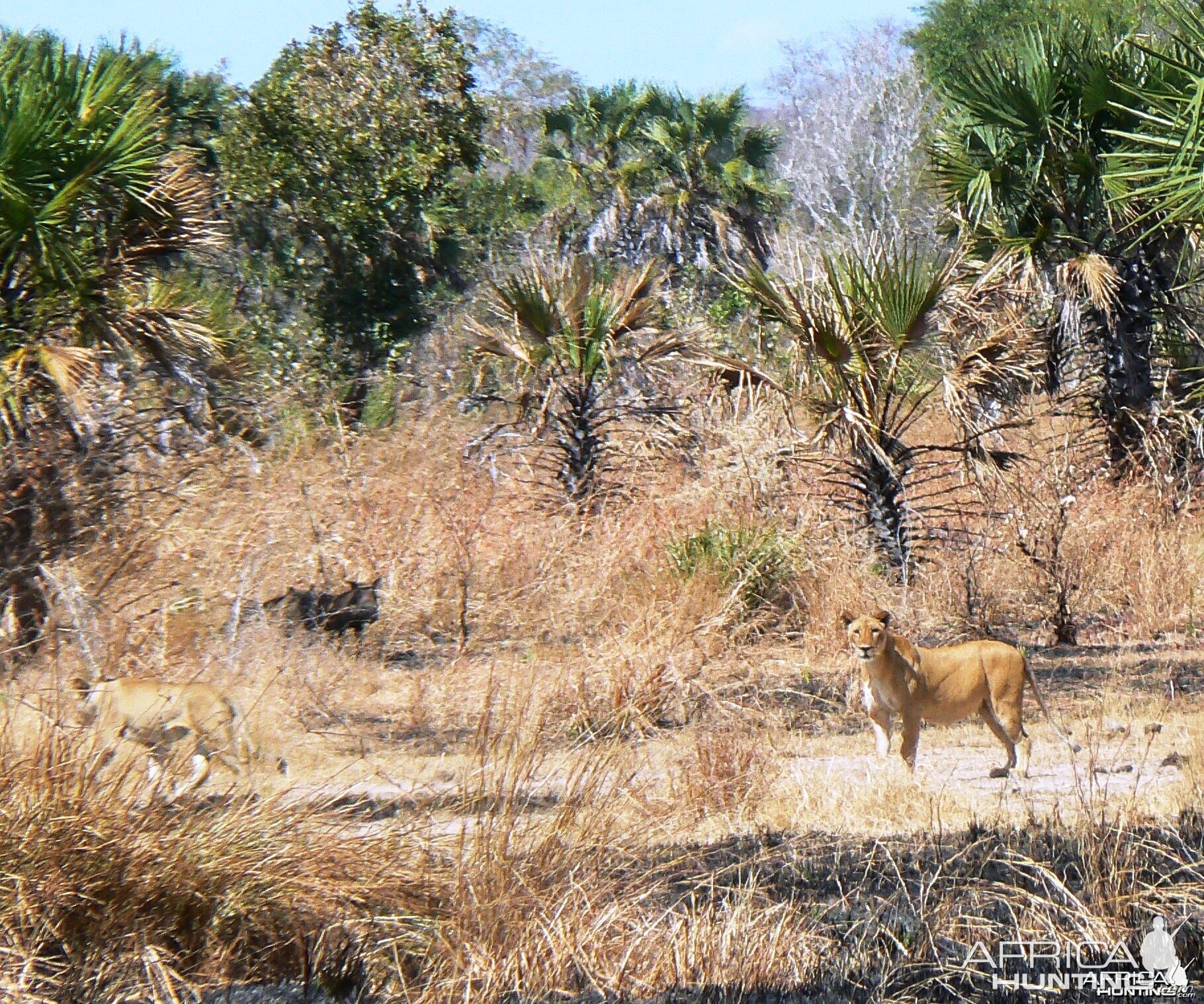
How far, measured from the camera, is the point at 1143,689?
880cm

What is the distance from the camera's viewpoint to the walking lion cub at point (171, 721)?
4.96 metres

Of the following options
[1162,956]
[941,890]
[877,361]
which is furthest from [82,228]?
[1162,956]

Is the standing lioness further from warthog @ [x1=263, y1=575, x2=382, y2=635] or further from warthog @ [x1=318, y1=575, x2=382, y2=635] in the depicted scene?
warthog @ [x1=318, y1=575, x2=382, y2=635]

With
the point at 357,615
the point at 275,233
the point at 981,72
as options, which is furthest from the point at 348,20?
the point at 357,615

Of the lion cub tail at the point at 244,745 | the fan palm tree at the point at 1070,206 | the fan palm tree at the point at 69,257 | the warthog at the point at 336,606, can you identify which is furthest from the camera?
the fan palm tree at the point at 1070,206

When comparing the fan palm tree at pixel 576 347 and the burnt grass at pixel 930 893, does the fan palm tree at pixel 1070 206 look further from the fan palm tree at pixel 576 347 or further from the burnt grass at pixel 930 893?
the burnt grass at pixel 930 893

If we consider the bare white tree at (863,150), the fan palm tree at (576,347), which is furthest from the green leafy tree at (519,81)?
the fan palm tree at (576,347)

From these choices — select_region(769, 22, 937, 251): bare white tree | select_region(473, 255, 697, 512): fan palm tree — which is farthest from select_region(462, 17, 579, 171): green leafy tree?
select_region(473, 255, 697, 512): fan palm tree

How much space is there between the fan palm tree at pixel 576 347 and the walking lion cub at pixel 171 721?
766 cm

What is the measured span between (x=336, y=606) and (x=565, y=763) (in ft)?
15.1

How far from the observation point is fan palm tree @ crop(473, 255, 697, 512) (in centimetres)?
1388

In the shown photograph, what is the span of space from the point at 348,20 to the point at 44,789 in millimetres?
17179

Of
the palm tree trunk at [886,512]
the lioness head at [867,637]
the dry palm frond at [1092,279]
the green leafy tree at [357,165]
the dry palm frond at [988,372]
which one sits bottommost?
the lioness head at [867,637]

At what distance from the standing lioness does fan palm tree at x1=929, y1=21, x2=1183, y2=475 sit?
6069 millimetres
